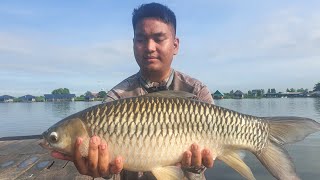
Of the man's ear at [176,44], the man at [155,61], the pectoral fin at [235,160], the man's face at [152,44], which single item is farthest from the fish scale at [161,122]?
the man's ear at [176,44]

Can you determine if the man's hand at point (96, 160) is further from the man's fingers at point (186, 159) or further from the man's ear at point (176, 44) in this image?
the man's ear at point (176, 44)

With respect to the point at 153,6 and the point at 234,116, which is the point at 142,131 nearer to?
the point at 234,116

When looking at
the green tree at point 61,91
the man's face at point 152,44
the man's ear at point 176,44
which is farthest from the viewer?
the green tree at point 61,91

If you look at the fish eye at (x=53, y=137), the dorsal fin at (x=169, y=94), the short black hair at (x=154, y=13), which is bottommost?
the fish eye at (x=53, y=137)

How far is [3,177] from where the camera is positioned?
17.9ft

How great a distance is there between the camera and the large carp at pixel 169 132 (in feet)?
7.93

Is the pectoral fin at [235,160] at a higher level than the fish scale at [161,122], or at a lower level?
lower

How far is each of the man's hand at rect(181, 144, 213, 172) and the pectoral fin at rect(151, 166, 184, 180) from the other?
0.24 feet

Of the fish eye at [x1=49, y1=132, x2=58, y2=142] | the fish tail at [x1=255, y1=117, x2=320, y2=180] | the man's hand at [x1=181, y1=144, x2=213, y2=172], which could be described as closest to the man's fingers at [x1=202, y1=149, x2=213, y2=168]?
the man's hand at [x1=181, y1=144, x2=213, y2=172]

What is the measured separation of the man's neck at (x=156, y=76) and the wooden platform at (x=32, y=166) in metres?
2.02

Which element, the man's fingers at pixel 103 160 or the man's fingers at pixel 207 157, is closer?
the man's fingers at pixel 103 160

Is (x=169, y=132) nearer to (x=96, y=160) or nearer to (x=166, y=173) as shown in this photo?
(x=166, y=173)

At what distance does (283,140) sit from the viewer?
2.60m

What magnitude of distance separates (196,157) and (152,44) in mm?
1096
